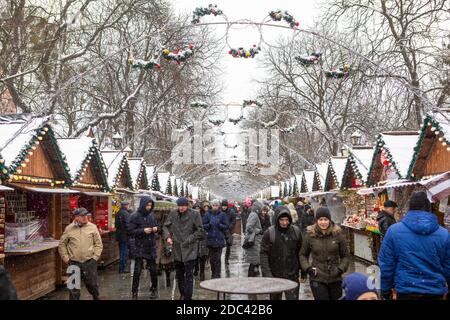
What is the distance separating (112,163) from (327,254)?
13.6 meters

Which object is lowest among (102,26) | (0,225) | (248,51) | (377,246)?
(377,246)

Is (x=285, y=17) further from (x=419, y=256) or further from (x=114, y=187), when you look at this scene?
(x=114, y=187)

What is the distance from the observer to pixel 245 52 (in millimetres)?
12156

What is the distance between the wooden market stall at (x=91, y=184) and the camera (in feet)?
Result: 48.5

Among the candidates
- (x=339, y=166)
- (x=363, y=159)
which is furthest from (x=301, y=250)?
(x=339, y=166)

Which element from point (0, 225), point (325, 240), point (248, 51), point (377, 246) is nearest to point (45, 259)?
point (0, 225)

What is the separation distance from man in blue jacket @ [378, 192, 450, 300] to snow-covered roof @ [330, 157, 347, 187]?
16.5 meters

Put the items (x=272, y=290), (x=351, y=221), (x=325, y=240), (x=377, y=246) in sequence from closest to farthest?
(x=272, y=290)
(x=325, y=240)
(x=377, y=246)
(x=351, y=221)

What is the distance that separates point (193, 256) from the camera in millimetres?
9953

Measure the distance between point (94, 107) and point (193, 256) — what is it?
982 inches

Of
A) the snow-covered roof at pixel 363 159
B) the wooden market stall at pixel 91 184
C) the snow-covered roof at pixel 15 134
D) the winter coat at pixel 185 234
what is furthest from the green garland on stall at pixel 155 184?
the winter coat at pixel 185 234

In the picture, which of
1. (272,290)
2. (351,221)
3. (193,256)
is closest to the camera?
(272,290)

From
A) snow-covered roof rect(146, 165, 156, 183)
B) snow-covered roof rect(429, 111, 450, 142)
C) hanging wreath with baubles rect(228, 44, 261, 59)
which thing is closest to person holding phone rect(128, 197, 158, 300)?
hanging wreath with baubles rect(228, 44, 261, 59)
